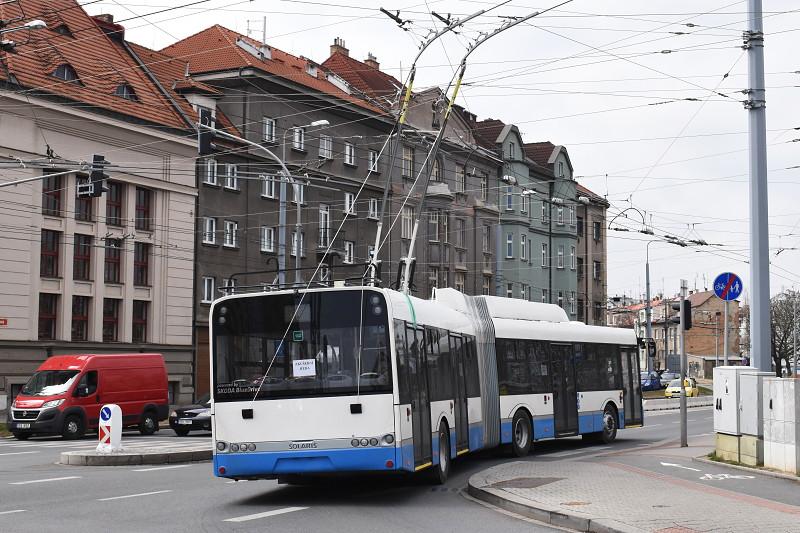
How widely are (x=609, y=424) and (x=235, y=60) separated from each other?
27.7 m

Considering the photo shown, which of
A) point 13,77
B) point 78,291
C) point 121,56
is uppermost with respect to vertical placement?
point 121,56

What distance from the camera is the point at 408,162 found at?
58.2 meters

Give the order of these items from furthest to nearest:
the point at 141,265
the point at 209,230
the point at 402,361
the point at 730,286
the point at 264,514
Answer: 1. the point at 209,230
2. the point at 141,265
3. the point at 730,286
4. the point at 402,361
5. the point at 264,514

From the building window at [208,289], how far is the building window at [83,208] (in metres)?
Answer: 6.46

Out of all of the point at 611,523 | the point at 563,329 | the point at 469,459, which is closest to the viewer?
the point at 611,523

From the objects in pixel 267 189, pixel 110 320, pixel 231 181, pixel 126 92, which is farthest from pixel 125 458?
pixel 267 189

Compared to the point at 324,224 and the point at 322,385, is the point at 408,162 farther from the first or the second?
the point at 322,385

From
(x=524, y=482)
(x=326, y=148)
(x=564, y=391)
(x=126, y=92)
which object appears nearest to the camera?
(x=524, y=482)

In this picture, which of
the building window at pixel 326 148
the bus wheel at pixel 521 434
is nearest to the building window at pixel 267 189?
the building window at pixel 326 148

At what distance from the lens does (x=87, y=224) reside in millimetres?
41812

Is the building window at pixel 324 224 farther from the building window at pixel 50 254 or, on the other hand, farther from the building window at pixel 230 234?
the building window at pixel 50 254

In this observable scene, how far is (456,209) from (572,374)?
36310 millimetres

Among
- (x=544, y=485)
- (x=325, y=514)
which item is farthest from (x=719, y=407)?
(x=325, y=514)

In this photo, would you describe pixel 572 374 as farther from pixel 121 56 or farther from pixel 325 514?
pixel 121 56
